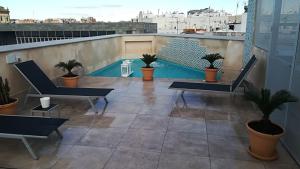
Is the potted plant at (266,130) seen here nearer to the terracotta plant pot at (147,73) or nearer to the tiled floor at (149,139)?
the tiled floor at (149,139)

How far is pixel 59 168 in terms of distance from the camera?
3.15 m

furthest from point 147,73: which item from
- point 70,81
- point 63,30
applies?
point 63,30

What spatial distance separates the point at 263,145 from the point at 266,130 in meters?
0.21

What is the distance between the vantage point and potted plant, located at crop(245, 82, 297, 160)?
3206 millimetres

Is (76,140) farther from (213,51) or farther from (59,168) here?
(213,51)

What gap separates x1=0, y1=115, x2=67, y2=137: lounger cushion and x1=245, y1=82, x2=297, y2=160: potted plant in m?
2.76

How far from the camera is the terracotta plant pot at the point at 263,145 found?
3.22 metres

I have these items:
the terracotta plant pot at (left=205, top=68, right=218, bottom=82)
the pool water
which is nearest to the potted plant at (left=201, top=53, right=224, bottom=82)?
the terracotta plant pot at (left=205, top=68, right=218, bottom=82)

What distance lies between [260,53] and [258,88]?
82cm

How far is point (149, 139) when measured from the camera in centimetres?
394

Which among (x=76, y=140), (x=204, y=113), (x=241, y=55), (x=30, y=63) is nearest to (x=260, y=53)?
(x=204, y=113)

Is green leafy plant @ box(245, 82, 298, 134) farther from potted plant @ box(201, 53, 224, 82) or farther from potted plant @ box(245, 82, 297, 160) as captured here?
potted plant @ box(201, 53, 224, 82)

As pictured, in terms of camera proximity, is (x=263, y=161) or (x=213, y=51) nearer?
(x=263, y=161)

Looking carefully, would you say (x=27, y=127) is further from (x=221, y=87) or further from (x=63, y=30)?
(x=63, y=30)
